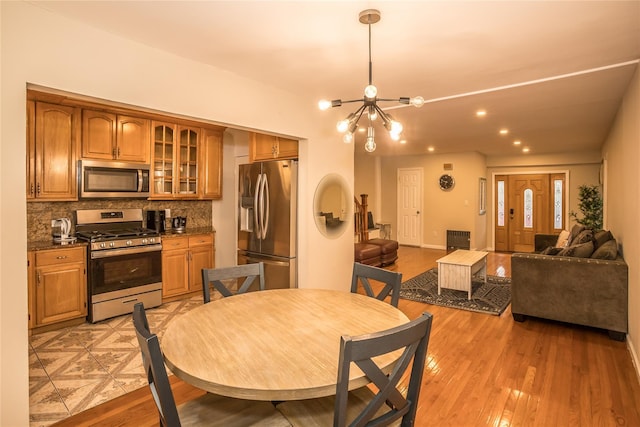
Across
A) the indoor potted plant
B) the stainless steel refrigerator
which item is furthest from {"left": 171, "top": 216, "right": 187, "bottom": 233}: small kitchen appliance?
the indoor potted plant

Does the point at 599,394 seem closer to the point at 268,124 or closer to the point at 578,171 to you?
the point at 268,124

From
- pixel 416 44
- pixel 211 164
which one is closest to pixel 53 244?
pixel 211 164

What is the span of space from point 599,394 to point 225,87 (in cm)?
362

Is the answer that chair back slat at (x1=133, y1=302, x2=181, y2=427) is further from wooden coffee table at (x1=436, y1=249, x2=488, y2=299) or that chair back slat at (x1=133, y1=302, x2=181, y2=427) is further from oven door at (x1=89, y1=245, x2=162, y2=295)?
wooden coffee table at (x1=436, y1=249, x2=488, y2=299)

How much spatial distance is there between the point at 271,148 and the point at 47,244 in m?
2.49

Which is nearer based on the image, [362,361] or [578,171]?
[362,361]

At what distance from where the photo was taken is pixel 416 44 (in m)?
2.46

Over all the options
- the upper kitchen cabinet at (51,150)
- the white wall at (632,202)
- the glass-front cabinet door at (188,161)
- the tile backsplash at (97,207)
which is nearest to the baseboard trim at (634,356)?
the white wall at (632,202)

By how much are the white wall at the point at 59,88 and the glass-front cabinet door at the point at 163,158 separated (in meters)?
1.75

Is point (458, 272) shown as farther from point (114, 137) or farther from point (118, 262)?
point (114, 137)

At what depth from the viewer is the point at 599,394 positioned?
8.02ft

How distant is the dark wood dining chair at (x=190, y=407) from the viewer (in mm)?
1235

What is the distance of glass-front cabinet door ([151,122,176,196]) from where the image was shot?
4356 millimetres

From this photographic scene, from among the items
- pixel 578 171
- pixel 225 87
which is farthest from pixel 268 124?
pixel 578 171
